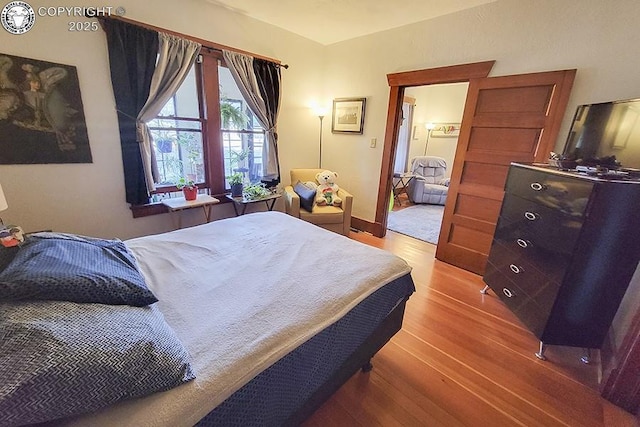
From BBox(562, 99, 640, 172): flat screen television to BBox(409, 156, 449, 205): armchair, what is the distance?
3.38 m

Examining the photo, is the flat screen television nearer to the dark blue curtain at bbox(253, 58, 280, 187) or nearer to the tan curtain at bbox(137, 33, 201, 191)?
the dark blue curtain at bbox(253, 58, 280, 187)

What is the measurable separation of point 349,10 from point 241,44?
1216 millimetres

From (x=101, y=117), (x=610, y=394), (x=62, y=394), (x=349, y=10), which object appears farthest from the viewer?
(x=349, y=10)

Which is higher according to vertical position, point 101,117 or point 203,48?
point 203,48

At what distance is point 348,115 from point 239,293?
3143 mm

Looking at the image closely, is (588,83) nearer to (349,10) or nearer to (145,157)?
(349,10)

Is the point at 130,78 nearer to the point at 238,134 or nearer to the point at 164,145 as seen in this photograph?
the point at 164,145

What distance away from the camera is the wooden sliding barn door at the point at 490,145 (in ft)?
7.16

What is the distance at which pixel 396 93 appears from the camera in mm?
3164

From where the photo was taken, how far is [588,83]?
2020mm

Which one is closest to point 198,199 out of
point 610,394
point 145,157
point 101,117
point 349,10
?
point 145,157

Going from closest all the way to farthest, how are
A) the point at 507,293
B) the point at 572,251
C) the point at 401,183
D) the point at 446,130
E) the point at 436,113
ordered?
the point at 572,251 < the point at 507,293 < the point at 401,183 < the point at 446,130 < the point at 436,113

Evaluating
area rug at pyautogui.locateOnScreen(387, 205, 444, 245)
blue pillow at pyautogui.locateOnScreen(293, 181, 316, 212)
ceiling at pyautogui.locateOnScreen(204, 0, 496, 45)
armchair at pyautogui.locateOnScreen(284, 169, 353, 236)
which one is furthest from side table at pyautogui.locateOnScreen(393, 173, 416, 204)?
ceiling at pyautogui.locateOnScreen(204, 0, 496, 45)

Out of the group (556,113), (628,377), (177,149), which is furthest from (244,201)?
(628,377)
